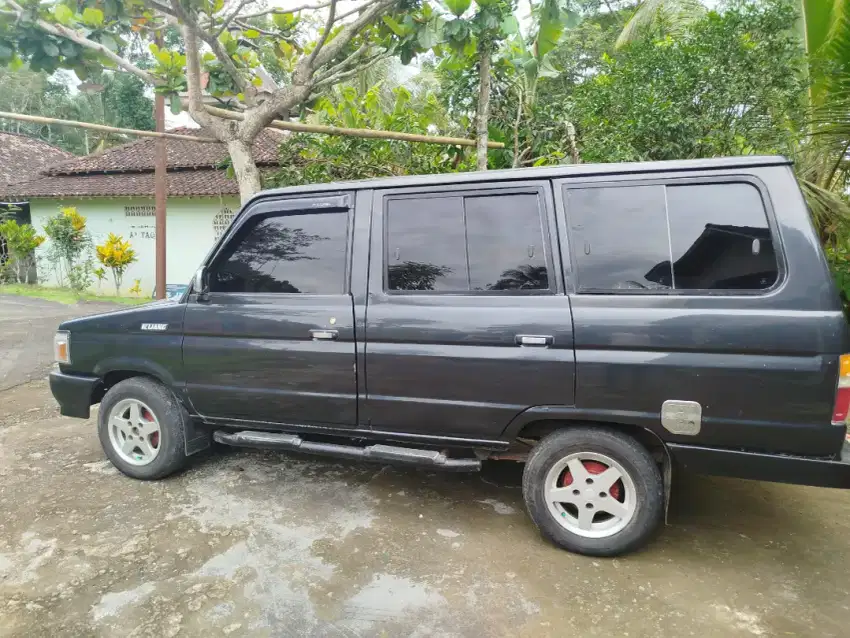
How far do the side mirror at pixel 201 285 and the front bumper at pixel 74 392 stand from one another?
1.10m

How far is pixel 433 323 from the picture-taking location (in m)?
3.09

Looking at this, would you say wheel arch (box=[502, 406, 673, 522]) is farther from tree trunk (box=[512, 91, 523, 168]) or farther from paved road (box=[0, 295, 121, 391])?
paved road (box=[0, 295, 121, 391])

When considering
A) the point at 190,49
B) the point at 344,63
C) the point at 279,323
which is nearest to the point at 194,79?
the point at 190,49

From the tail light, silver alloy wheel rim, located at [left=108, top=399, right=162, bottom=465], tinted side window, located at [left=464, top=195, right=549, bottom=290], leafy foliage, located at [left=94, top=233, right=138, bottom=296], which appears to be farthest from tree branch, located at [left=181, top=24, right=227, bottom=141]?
leafy foliage, located at [left=94, top=233, right=138, bottom=296]

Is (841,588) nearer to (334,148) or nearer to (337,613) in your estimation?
(337,613)

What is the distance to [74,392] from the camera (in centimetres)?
404

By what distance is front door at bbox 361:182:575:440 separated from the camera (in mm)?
2918

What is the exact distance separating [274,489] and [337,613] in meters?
1.40

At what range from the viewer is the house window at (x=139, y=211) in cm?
1541

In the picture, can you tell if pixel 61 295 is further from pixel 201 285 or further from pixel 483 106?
pixel 201 285

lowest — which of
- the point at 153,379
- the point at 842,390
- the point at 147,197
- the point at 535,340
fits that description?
the point at 842,390

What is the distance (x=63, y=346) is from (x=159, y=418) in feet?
3.22

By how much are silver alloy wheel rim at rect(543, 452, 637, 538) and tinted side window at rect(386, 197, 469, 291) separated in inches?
43.6

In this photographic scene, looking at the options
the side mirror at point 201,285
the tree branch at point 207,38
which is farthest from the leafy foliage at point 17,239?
the side mirror at point 201,285
